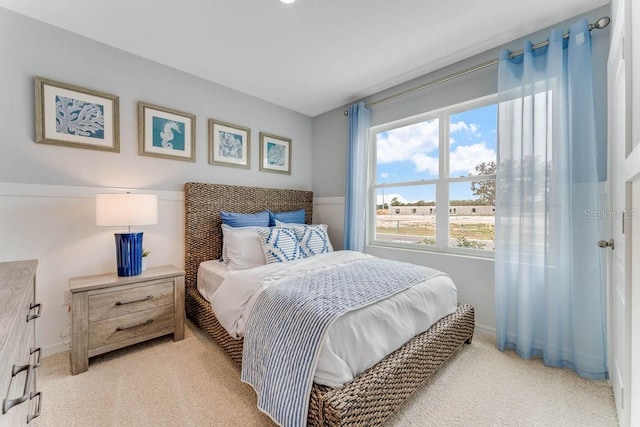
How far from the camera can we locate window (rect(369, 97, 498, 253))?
2.50 meters

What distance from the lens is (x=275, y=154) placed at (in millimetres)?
3525

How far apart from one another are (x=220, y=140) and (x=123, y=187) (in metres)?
1.06

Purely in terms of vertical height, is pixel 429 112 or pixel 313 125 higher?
pixel 313 125

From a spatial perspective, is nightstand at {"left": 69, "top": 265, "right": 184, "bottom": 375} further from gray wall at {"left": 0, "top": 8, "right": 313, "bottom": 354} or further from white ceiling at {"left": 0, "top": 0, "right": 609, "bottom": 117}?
white ceiling at {"left": 0, "top": 0, "right": 609, "bottom": 117}

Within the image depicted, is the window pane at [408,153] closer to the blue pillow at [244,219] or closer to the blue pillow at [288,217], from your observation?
the blue pillow at [288,217]

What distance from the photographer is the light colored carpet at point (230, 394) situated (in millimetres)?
1425

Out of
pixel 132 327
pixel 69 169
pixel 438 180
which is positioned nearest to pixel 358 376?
pixel 132 327

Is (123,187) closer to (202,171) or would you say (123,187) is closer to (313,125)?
(202,171)

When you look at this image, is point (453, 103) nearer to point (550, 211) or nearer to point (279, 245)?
point (550, 211)

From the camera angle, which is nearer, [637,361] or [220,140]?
[637,361]

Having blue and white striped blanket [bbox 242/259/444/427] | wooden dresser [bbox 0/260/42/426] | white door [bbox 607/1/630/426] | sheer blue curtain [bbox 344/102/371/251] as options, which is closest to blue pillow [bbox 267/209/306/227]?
sheer blue curtain [bbox 344/102/371/251]

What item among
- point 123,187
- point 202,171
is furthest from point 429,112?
point 123,187

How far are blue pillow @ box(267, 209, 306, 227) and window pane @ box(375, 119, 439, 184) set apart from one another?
108cm

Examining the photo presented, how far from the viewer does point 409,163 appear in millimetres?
3062
